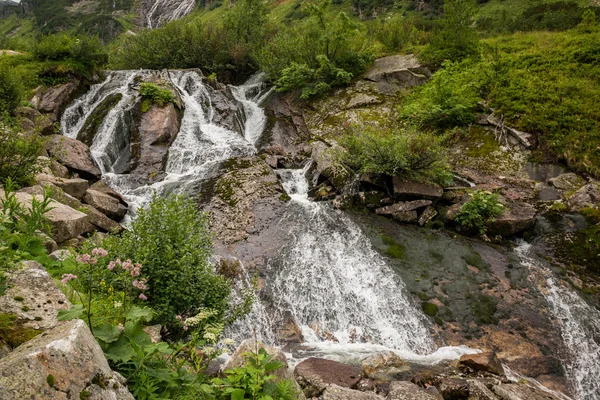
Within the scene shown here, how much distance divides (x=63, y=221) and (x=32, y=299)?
14.5 ft

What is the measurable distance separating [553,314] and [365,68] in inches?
669

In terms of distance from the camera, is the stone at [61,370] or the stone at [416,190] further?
the stone at [416,190]

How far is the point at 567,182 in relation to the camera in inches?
472

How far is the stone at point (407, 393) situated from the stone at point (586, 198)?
30.5 ft

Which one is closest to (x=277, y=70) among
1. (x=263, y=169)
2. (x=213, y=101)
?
(x=213, y=101)

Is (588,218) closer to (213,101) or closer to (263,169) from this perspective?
(263,169)

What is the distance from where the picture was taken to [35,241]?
5.02 m

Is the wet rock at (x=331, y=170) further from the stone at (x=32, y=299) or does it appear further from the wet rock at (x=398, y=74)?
the stone at (x=32, y=299)

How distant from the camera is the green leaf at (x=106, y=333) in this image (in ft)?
9.25

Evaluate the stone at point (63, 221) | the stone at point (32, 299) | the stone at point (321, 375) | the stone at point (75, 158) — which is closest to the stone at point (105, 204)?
the stone at point (75, 158)

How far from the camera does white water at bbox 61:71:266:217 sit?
546 inches

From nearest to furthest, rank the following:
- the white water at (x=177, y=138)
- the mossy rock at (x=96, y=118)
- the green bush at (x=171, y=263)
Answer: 1. the green bush at (x=171, y=263)
2. the white water at (x=177, y=138)
3. the mossy rock at (x=96, y=118)

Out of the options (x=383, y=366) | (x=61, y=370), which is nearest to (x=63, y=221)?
(x=61, y=370)

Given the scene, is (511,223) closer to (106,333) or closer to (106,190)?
(106,333)
